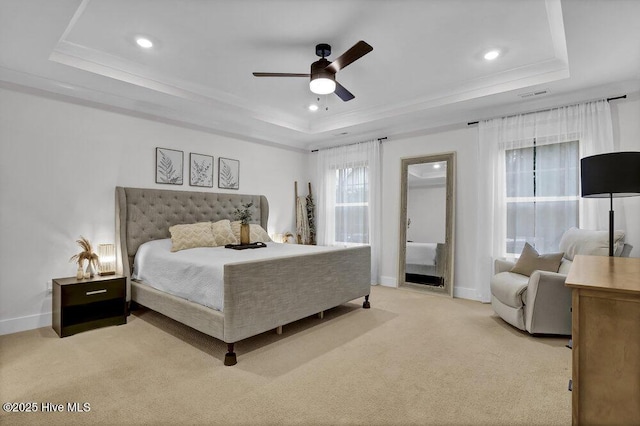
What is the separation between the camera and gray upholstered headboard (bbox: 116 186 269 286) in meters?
3.79

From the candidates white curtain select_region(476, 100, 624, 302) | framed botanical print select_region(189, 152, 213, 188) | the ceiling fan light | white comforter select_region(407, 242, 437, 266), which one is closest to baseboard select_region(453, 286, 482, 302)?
white curtain select_region(476, 100, 624, 302)

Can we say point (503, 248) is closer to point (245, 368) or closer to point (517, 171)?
point (517, 171)

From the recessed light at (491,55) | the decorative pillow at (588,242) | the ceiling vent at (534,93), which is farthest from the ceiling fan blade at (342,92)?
the decorative pillow at (588,242)

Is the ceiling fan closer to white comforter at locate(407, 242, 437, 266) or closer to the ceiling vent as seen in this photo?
the ceiling vent

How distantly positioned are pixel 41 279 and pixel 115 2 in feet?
9.36

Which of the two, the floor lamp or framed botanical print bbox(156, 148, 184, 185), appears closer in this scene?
the floor lamp

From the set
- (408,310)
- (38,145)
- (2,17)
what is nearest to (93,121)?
(38,145)

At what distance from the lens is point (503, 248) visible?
4125 millimetres

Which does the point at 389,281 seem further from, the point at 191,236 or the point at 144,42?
the point at 144,42

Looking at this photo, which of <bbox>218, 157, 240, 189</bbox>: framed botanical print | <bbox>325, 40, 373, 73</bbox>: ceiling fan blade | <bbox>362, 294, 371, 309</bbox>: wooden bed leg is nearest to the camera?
<bbox>325, 40, 373, 73</bbox>: ceiling fan blade

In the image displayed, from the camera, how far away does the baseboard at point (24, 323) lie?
3096 mm

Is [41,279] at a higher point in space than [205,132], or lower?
lower

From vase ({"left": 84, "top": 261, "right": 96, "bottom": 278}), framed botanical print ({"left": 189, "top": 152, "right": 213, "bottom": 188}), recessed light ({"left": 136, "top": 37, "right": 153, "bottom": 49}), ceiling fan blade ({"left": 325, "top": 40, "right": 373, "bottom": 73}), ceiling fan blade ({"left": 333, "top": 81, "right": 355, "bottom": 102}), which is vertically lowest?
vase ({"left": 84, "top": 261, "right": 96, "bottom": 278})

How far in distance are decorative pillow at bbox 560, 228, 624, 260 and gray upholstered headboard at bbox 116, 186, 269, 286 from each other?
4.39 metres
